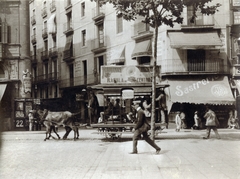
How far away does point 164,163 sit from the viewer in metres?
8.20

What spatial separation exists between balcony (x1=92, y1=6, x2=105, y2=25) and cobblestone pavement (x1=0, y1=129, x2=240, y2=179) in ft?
17.8

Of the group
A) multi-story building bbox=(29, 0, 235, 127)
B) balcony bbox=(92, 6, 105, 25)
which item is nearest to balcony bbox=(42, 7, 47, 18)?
multi-story building bbox=(29, 0, 235, 127)

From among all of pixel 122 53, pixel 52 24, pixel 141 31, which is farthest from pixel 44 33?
pixel 141 31

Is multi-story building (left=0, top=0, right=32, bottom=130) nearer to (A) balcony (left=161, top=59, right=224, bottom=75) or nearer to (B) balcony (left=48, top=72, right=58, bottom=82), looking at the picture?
(B) balcony (left=48, top=72, right=58, bottom=82)

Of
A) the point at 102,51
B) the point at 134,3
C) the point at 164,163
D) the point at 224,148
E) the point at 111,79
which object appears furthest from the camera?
the point at 102,51

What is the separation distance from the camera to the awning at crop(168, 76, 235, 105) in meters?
15.0

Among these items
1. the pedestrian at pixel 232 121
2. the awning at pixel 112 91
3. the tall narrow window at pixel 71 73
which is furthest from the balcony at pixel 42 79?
the pedestrian at pixel 232 121

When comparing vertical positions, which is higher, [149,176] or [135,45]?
[135,45]

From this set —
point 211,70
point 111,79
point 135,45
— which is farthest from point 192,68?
point 111,79

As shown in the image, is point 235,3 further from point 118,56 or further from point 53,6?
point 53,6

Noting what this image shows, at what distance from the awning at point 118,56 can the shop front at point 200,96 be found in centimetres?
257

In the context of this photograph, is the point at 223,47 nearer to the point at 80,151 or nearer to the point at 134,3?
the point at 134,3

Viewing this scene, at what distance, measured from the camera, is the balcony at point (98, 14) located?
13615mm

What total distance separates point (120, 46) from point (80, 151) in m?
6.67
